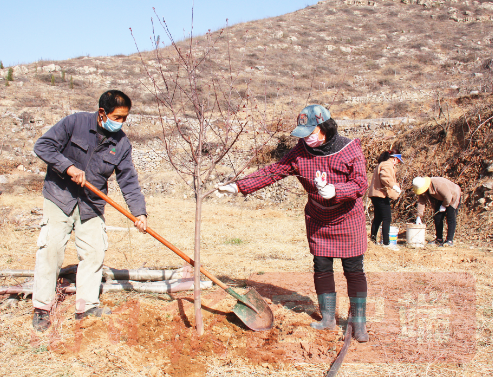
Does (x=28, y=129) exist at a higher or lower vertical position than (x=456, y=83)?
lower

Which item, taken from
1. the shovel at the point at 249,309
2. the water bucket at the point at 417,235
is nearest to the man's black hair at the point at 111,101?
the shovel at the point at 249,309

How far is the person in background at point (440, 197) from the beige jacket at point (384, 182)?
0.36m

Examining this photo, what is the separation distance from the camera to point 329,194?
2.71m

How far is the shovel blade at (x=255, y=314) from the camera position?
319 centimetres

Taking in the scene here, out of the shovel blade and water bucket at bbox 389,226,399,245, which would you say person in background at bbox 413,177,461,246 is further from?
the shovel blade

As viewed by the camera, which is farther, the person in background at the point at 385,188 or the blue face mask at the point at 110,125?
the person in background at the point at 385,188

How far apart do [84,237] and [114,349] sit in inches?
37.7

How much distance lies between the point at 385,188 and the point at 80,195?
15.9 feet

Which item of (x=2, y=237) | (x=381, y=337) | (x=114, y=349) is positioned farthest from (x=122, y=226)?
(x=381, y=337)

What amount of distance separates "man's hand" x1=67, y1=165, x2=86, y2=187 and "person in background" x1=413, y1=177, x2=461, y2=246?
5.12 metres

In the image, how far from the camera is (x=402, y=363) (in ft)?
8.87

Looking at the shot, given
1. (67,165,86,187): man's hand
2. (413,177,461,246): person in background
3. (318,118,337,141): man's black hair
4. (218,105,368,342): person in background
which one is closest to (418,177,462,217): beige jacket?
(413,177,461,246): person in background

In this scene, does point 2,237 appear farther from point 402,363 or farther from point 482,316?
point 482,316

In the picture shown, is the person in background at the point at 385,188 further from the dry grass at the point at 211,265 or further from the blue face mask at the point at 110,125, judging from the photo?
the blue face mask at the point at 110,125
